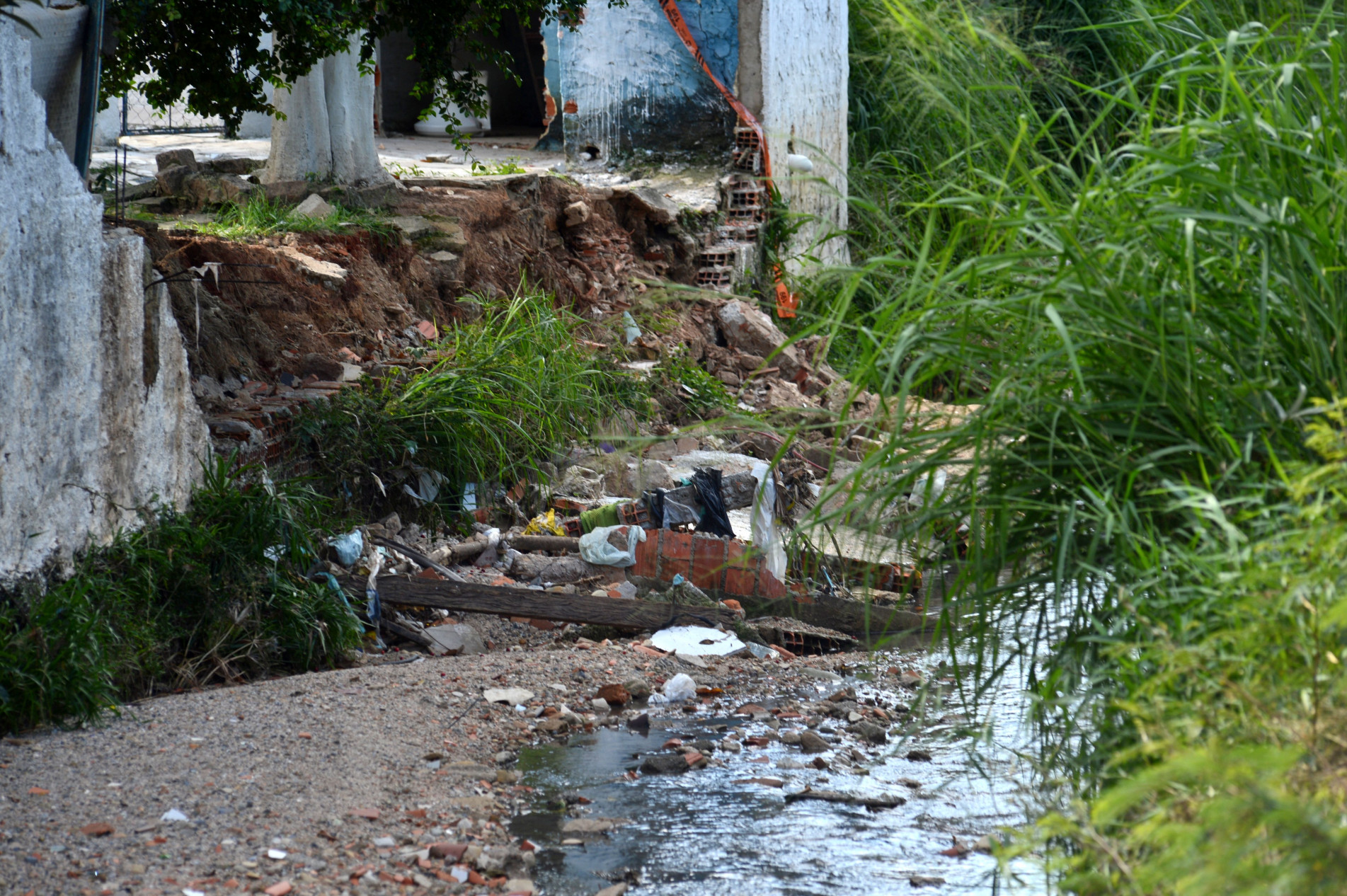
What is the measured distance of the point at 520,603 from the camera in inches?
184

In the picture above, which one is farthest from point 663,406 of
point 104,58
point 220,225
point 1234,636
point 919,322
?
point 1234,636

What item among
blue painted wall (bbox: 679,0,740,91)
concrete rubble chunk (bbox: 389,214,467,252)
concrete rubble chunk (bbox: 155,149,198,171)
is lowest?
concrete rubble chunk (bbox: 389,214,467,252)

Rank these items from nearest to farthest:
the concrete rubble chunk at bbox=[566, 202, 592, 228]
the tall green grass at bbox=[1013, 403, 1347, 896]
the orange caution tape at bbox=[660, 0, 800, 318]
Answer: the tall green grass at bbox=[1013, 403, 1347, 896] → the concrete rubble chunk at bbox=[566, 202, 592, 228] → the orange caution tape at bbox=[660, 0, 800, 318]

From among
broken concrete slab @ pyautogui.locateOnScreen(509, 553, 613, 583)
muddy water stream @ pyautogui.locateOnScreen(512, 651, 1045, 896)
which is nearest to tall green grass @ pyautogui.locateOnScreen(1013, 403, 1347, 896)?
muddy water stream @ pyautogui.locateOnScreen(512, 651, 1045, 896)

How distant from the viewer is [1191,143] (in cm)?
208

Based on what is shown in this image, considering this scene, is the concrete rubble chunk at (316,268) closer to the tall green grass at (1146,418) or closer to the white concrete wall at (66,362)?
the white concrete wall at (66,362)

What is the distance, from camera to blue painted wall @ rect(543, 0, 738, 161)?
903 cm

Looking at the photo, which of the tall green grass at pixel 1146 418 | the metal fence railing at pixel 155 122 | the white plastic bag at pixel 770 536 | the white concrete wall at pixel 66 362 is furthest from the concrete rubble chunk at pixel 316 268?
the metal fence railing at pixel 155 122

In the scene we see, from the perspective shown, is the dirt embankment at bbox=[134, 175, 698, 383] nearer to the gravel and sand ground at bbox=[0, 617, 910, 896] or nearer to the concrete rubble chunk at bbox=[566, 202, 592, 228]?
the concrete rubble chunk at bbox=[566, 202, 592, 228]

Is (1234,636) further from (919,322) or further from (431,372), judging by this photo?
(431,372)

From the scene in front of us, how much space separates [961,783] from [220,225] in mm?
4845

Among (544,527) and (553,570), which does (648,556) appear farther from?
(544,527)

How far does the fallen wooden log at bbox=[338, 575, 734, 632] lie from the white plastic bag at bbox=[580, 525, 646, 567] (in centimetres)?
46

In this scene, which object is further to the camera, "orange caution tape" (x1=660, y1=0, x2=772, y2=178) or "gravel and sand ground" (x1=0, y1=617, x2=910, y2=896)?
"orange caution tape" (x1=660, y1=0, x2=772, y2=178)
